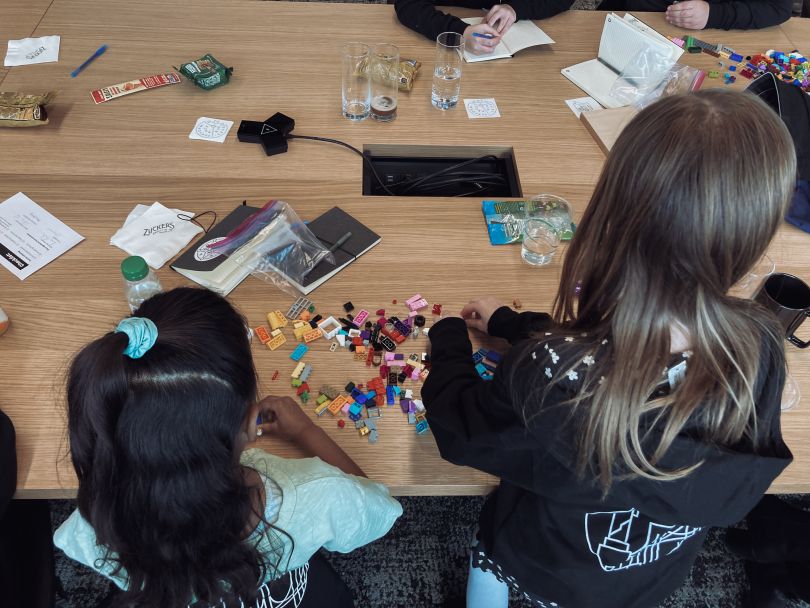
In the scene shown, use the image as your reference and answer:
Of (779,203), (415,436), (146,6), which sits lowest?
(415,436)

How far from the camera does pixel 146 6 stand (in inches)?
73.4

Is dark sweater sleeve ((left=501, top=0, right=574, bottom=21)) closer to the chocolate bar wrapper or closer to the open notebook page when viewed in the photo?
the open notebook page

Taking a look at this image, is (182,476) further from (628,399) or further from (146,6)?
(146,6)

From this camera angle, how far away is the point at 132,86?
1.58m

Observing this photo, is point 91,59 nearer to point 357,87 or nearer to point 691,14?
Result: point 357,87

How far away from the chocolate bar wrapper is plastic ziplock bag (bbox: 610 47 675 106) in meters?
1.23

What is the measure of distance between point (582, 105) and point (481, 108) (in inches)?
11.1

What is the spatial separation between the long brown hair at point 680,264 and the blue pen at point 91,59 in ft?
4.85

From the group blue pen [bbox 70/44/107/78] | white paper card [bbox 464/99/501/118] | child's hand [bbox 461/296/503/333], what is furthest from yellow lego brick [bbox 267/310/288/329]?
blue pen [bbox 70/44/107/78]

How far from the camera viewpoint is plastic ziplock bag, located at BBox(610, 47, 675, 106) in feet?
5.25

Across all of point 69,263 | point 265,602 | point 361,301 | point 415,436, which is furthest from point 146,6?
point 265,602

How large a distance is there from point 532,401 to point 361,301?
48 centimetres

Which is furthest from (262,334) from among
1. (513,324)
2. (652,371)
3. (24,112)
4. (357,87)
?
(24,112)

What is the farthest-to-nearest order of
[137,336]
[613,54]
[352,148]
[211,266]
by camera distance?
1. [613,54]
2. [352,148]
3. [211,266]
4. [137,336]
